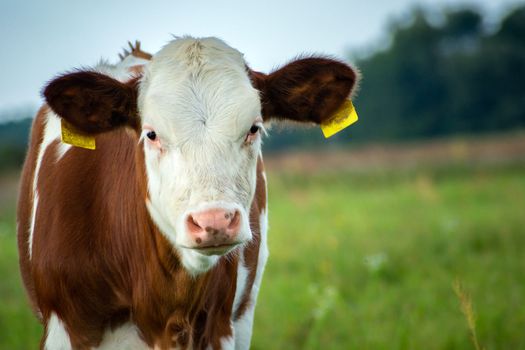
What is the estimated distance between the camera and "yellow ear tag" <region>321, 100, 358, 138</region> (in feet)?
13.0

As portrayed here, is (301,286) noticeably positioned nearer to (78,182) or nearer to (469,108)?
(78,182)

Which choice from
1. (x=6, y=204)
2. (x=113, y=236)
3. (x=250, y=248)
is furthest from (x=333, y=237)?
(x=6, y=204)

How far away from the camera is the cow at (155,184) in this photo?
3250 mm

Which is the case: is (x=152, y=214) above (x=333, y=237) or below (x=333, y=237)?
above

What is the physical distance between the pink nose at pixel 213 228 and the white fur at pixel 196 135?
33 mm

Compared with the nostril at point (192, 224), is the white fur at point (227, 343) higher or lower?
lower

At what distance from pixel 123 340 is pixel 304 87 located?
168 cm

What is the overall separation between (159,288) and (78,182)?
29.8 inches

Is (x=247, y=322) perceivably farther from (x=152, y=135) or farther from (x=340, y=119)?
(x=152, y=135)

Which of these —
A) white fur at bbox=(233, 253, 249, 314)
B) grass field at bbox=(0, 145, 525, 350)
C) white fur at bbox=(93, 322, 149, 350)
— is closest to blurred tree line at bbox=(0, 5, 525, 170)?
grass field at bbox=(0, 145, 525, 350)

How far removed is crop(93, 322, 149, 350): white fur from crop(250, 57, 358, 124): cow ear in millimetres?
1362

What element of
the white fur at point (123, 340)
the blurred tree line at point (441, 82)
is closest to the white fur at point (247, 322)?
the white fur at point (123, 340)

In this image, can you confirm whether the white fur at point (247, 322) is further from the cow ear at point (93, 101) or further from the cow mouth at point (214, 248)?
the cow mouth at point (214, 248)

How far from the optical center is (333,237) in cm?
1012
